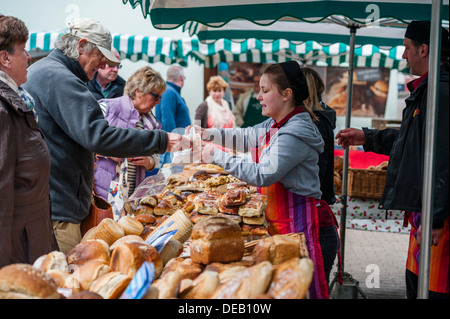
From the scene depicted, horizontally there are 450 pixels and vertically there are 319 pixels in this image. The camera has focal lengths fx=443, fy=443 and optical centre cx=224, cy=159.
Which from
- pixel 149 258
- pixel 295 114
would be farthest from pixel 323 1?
pixel 149 258

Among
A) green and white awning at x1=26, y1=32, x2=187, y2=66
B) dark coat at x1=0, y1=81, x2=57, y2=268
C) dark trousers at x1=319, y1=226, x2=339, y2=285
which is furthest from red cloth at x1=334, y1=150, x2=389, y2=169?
dark coat at x1=0, y1=81, x2=57, y2=268

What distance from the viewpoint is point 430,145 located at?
4.82ft

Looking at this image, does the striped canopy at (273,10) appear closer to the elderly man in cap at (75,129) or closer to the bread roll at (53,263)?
the elderly man in cap at (75,129)

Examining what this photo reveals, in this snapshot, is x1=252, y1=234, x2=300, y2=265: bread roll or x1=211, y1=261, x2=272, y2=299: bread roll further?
x1=252, y1=234, x2=300, y2=265: bread roll

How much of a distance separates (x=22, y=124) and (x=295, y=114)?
129cm

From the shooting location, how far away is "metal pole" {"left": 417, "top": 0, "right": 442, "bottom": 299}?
145 cm

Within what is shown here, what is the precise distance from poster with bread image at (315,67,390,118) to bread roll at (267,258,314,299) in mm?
10823

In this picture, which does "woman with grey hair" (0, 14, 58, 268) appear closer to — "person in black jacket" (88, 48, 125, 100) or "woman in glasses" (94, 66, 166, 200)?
"woman in glasses" (94, 66, 166, 200)

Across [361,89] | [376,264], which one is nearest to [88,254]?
[376,264]

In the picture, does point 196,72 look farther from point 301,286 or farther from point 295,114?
point 301,286

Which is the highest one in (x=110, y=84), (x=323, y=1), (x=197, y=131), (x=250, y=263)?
(x=323, y=1)

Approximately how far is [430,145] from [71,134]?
156 cm

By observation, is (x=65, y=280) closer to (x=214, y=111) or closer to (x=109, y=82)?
(x=109, y=82)

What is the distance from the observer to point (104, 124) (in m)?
2.10
